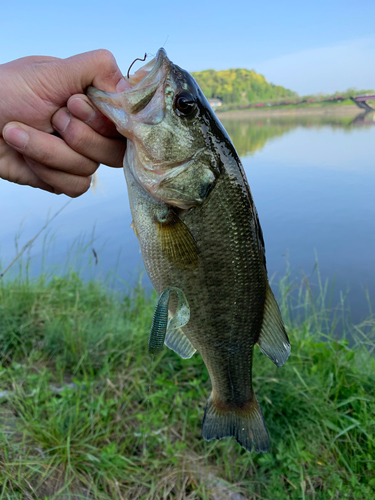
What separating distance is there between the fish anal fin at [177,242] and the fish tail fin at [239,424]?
781mm

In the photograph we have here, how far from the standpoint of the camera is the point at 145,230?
148cm

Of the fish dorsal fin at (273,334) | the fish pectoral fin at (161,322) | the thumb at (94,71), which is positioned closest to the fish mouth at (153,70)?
the thumb at (94,71)

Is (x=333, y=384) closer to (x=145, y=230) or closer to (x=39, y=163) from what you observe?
(x=145, y=230)

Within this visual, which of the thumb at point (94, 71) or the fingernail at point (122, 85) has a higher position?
the thumb at point (94, 71)

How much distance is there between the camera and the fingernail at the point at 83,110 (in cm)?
155

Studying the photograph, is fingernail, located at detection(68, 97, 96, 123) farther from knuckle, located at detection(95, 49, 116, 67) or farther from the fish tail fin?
the fish tail fin

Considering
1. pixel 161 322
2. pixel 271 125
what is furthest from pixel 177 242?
pixel 271 125

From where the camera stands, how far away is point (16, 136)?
163 cm

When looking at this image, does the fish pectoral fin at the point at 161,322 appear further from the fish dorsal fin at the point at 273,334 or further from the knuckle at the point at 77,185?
the knuckle at the point at 77,185

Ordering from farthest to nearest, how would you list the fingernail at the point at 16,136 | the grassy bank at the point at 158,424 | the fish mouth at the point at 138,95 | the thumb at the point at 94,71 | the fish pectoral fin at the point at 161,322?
the grassy bank at the point at 158,424 → the fingernail at the point at 16,136 → the thumb at the point at 94,71 → the fish mouth at the point at 138,95 → the fish pectoral fin at the point at 161,322

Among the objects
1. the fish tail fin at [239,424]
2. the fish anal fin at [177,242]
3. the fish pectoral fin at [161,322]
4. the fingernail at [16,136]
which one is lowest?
the fish tail fin at [239,424]

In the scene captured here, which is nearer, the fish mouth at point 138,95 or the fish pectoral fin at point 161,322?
the fish pectoral fin at point 161,322

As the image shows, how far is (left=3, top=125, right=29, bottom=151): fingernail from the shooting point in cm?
162

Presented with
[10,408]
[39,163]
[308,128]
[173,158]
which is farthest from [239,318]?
[308,128]
